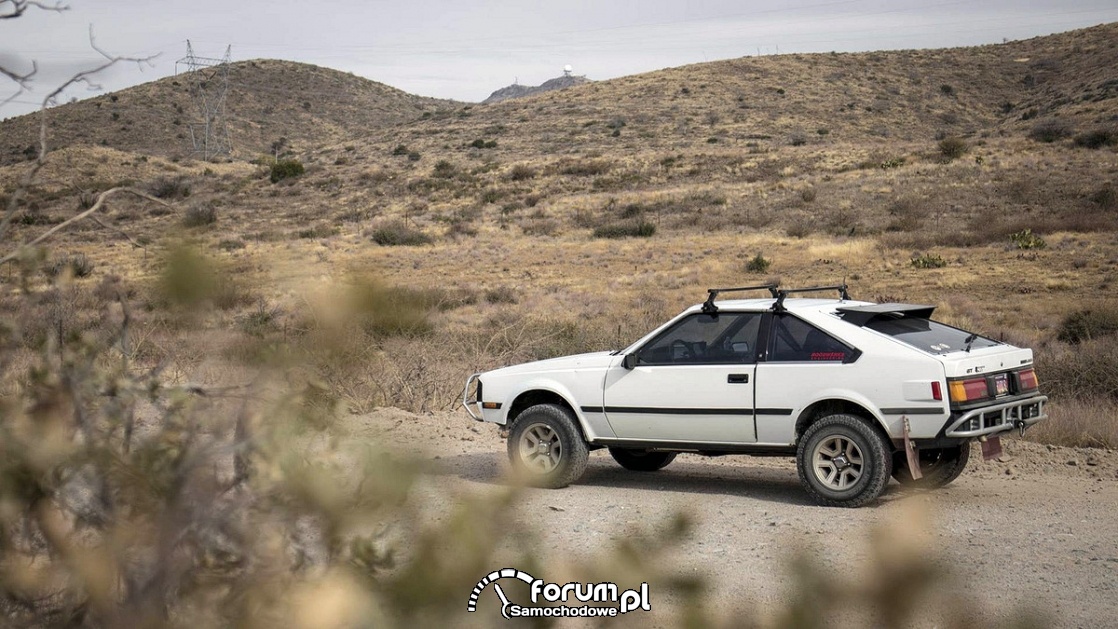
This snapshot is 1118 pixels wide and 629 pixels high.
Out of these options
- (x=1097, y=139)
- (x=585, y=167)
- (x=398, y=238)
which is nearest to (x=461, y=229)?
(x=398, y=238)

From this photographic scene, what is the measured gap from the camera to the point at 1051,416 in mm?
11195

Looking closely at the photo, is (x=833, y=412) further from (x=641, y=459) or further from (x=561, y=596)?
(x=561, y=596)

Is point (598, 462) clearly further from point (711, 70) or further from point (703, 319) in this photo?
point (711, 70)

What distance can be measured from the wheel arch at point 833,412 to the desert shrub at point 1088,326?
11089 millimetres

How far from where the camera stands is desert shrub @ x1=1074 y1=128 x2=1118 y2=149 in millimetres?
45500

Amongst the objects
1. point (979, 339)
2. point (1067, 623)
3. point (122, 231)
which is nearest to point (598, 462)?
point (979, 339)

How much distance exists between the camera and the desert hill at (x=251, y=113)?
300 ft

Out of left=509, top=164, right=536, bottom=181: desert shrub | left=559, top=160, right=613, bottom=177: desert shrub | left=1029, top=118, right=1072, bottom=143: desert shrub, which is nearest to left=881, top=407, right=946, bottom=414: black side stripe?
left=1029, top=118, right=1072, bottom=143: desert shrub

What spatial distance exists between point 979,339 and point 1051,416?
122 inches

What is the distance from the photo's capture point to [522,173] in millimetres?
57688

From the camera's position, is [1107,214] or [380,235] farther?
[380,235]

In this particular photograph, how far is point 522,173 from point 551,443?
4909 centimetres

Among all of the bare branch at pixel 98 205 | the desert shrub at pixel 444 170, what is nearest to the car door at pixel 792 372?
the bare branch at pixel 98 205

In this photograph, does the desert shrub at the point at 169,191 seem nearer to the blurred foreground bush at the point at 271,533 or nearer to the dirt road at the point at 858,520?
the blurred foreground bush at the point at 271,533
